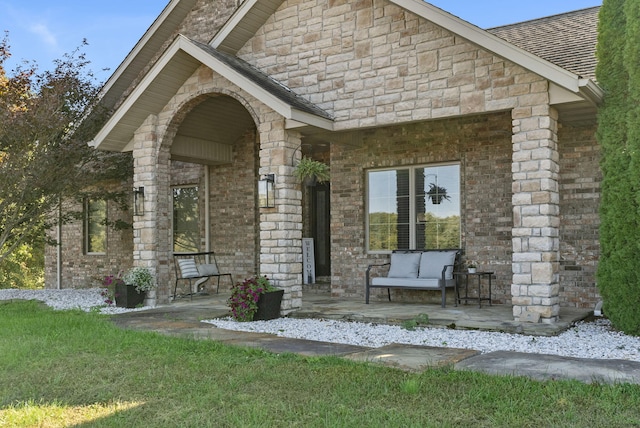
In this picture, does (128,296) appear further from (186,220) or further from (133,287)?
(186,220)

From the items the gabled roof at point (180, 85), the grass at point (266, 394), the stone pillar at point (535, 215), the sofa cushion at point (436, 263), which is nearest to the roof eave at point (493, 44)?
the stone pillar at point (535, 215)

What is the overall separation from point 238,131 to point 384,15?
4.63 meters

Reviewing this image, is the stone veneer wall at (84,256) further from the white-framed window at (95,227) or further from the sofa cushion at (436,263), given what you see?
the sofa cushion at (436,263)

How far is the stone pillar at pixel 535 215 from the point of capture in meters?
7.15

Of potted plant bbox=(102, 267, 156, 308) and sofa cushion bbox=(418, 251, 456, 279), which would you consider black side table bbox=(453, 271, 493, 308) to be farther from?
potted plant bbox=(102, 267, 156, 308)

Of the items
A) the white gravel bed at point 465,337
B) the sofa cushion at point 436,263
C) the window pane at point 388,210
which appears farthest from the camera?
the window pane at point 388,210

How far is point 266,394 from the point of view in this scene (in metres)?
4.38

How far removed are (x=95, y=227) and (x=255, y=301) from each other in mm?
8348

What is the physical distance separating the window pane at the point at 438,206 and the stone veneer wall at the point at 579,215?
5.48 ft

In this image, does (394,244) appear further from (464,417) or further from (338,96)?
(464,417)

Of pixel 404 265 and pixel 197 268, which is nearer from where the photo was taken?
pixel 404 265

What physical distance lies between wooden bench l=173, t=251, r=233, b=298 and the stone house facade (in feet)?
2.90

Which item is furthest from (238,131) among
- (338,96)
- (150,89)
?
(338,96)

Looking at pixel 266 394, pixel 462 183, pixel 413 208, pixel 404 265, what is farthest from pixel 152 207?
pixel 266 394
